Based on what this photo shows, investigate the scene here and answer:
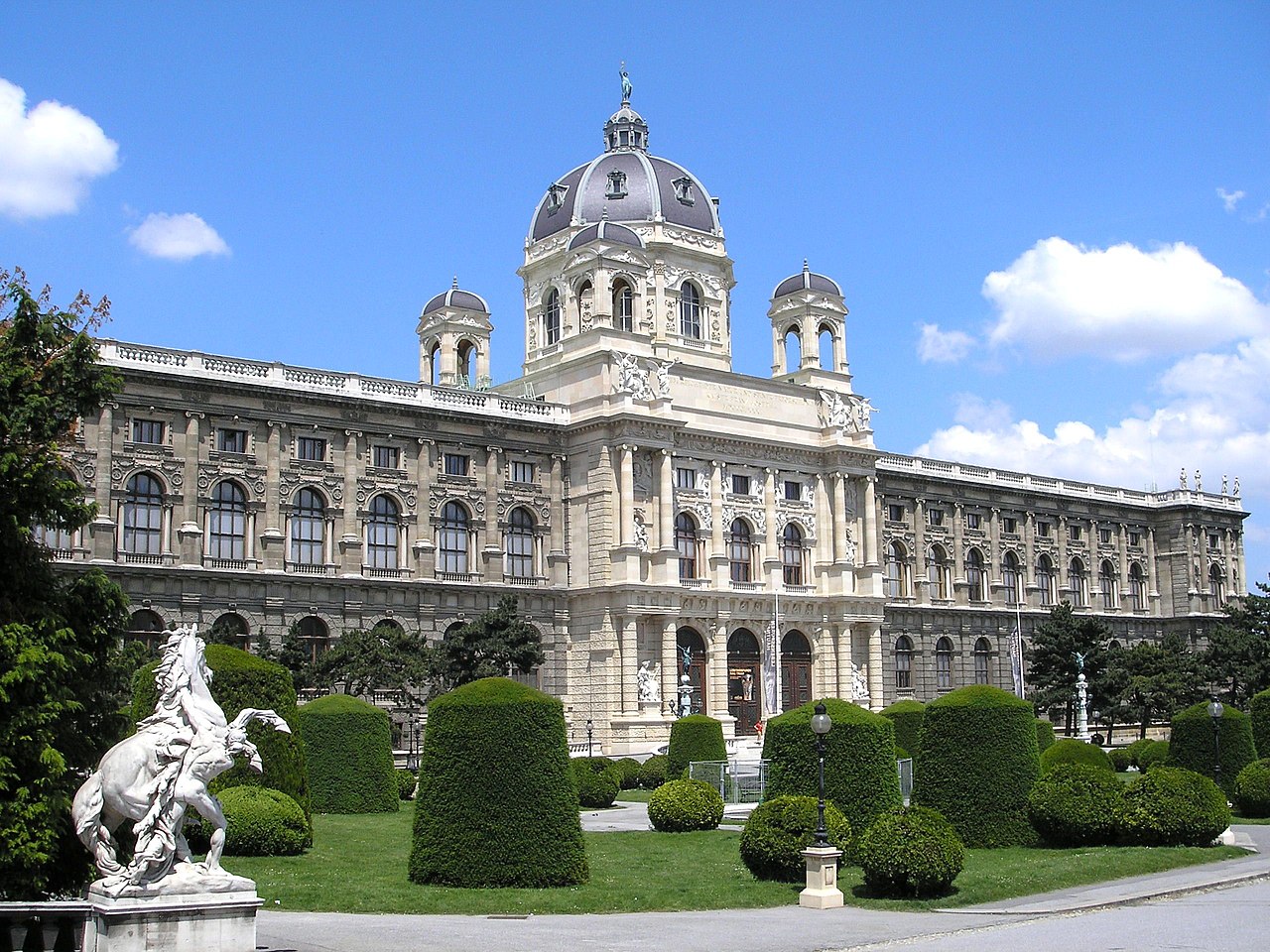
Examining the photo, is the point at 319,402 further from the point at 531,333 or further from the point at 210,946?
the point at 210,946

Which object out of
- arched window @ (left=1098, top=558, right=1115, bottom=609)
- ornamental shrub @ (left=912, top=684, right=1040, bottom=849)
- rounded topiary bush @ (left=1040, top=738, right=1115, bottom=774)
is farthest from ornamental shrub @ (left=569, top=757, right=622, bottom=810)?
arched window @ (left=1098, top=558, right=1115, bottom=609)

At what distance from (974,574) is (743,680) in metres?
23.2

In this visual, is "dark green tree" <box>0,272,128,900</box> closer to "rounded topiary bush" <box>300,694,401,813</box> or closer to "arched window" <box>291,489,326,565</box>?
"rounded topiary bush" <box>300,694,401,813</box>

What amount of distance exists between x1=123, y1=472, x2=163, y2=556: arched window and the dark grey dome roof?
25.9 metres

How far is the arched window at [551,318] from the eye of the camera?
78875 mm

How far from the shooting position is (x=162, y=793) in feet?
53.9

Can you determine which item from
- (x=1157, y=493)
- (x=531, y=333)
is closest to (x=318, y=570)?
(x=531, y=333)

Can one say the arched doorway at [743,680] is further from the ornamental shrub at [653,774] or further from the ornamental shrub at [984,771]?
the ornamental shrub at [984,771]

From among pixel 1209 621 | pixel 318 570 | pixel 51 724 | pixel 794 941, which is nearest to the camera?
pixel 51 724

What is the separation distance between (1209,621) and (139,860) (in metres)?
92.9

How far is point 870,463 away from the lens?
77500 millimetres

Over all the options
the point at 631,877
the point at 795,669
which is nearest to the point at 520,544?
the point at 795,669

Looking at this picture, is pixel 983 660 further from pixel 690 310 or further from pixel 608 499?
pixel 608 499

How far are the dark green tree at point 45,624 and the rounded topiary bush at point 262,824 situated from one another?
21.5 ft
